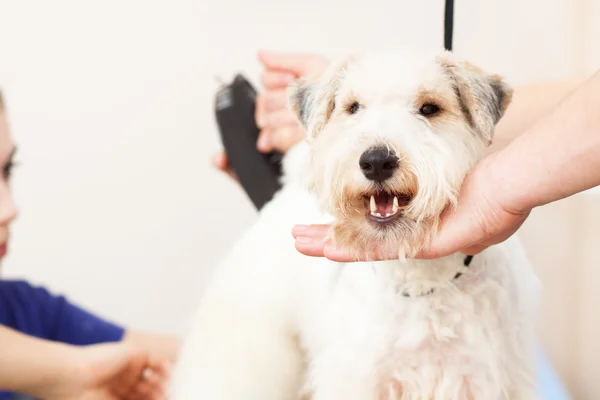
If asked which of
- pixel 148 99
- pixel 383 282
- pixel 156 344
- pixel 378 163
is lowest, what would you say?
pixel 156 344

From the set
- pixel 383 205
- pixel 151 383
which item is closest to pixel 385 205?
pixel 383 205

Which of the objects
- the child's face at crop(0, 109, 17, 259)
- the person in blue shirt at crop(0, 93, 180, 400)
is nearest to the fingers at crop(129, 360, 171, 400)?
the person in blue shirt at crop(0, 93, 180, 400)

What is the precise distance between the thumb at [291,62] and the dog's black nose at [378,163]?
56cm

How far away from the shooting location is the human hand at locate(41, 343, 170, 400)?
38.2 inches

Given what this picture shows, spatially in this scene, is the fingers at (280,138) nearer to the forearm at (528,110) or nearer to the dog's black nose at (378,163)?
the forearm at (528,110)

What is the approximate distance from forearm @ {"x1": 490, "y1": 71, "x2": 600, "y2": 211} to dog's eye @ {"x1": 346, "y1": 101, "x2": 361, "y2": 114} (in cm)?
22

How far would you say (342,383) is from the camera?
2.74 ft

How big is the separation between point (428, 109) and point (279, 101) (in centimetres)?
50

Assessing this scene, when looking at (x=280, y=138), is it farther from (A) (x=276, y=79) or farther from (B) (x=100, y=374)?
(B) (x=100, y=374)

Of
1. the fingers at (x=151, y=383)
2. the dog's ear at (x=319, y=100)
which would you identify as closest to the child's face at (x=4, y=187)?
the fingers at (x=151, y=383)

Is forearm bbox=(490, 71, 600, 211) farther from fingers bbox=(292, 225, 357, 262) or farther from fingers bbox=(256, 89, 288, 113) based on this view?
fingers bbox=(256, 89, 288, 113)

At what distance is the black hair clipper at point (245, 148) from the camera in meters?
1.17

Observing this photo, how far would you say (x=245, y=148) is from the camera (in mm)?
1183

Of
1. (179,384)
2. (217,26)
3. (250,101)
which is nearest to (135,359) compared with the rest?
(179,384)
